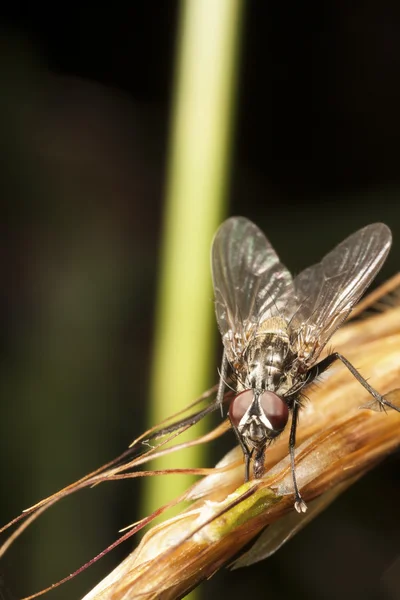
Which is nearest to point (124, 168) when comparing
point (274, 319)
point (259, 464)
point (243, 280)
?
point (243, 280)

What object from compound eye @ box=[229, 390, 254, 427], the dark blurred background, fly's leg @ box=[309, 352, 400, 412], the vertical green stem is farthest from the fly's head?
the dark blurred background

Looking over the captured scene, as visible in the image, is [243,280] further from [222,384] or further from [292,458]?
[292,458]

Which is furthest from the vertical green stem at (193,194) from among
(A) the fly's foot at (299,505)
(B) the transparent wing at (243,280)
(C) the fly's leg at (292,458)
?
(A) the fly's foot at (299,505)

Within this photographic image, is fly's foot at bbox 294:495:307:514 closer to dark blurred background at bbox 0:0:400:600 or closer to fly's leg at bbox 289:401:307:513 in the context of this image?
fly's leg at bbox 289:401:307:513

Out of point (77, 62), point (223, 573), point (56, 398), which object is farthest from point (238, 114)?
point (223, 573)

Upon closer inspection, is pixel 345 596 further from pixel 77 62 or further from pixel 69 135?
pixel 77 62

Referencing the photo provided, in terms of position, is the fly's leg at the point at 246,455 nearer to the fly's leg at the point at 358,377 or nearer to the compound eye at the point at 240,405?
the compound eye at the point at 240,405
